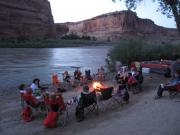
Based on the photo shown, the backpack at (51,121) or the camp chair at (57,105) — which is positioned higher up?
the camp chair at (57,105)

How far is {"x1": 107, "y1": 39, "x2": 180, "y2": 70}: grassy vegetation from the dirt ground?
386 inches

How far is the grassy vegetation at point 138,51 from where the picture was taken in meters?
25.2

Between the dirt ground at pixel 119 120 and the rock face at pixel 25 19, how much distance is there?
324ft

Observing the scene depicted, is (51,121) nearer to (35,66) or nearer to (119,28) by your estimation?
(35,66)

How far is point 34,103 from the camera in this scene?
529 inches

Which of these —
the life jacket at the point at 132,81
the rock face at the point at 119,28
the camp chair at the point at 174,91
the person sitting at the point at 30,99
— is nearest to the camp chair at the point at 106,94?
the life jacket at the point at 132,81

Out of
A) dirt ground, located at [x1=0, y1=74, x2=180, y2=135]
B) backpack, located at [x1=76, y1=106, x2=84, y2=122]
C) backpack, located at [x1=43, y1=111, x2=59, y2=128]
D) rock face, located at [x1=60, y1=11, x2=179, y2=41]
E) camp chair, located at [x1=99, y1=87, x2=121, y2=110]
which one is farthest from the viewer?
rock face, located at [x1=60, y1=11, x2=179, y2=41]

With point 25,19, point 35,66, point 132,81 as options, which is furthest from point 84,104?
point 25,19

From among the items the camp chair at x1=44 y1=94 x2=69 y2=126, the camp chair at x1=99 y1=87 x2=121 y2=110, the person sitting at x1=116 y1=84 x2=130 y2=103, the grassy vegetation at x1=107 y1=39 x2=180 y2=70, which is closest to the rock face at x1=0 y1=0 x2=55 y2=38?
the grassy vegetation at x1=107 y1=39 x2=180 y2=70

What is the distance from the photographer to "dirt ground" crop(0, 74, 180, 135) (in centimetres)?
1044

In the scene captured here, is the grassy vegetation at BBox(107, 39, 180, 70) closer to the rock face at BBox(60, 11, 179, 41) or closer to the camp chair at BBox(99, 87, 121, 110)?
the camp chair at BBox(99, 87, 121, 110)

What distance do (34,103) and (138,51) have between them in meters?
12.9

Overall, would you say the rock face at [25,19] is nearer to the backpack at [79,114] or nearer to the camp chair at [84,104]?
the camp chair at [84,104]

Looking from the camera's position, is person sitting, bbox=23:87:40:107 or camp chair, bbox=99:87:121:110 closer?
person sitting, bbox=23:87:40:107
